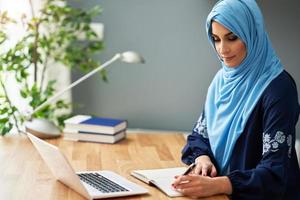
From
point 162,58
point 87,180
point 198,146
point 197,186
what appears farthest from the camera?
point 162,58

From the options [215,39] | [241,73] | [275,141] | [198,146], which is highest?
[215,39]

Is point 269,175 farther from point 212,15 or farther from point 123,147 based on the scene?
point 123,147

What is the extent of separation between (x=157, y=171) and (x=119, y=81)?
1053 mm

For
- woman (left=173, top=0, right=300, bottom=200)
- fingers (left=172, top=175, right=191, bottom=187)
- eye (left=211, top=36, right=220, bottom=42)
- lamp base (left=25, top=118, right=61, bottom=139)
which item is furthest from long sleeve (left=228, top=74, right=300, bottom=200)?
lamp base (left=25, top=118, right=61, bottom=139)

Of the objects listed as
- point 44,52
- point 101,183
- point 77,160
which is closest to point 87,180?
point 101,183

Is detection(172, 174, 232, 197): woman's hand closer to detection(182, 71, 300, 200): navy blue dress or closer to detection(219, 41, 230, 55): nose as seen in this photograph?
detection(182, 71, 300, 200): navy blue dress

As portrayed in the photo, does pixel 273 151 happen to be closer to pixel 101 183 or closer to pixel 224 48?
pixel 224 48

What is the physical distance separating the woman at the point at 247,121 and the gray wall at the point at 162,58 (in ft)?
2.68

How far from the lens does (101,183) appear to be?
1757 millimetres

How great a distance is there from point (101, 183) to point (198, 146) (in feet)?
1.49

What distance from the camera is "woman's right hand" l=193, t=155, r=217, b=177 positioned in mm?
1877

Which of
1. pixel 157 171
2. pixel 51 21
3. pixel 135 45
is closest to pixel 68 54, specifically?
pixel 51 21

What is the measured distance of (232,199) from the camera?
5.79 feet

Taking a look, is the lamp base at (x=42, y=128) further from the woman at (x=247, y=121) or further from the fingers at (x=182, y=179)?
the fingers at (x=182, y=179)
